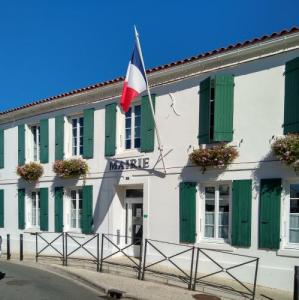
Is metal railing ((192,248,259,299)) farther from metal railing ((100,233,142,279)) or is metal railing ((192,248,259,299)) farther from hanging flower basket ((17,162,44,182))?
hanging flower basket ((17,162,44,182))

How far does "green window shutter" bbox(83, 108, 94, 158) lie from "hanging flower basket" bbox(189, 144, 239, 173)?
14.0ft

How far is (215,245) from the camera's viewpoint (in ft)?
34.0

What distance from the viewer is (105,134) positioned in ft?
43.7

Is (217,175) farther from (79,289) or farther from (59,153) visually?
(59,153)

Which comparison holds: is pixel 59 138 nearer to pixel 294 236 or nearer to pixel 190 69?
pixel 190 69

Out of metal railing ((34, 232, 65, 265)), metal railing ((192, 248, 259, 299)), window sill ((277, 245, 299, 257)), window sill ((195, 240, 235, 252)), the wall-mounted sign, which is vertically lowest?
metal railing ((34, 232, 65, 265))

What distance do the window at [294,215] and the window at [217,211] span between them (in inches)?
61.5

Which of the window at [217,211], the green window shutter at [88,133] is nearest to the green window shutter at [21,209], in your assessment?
the green window shutter at [88,133]

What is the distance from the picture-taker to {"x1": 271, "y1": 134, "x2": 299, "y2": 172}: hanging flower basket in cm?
880

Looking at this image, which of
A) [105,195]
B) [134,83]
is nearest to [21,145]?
[105,195]

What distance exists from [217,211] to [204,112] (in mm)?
2422

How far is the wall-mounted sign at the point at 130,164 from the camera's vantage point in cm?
1220

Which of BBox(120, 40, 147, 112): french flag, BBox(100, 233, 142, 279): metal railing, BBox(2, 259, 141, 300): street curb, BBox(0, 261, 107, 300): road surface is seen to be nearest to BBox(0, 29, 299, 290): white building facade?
BBox(100, 233, 142, 279): metal railing

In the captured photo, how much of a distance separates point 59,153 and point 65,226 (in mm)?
2436
